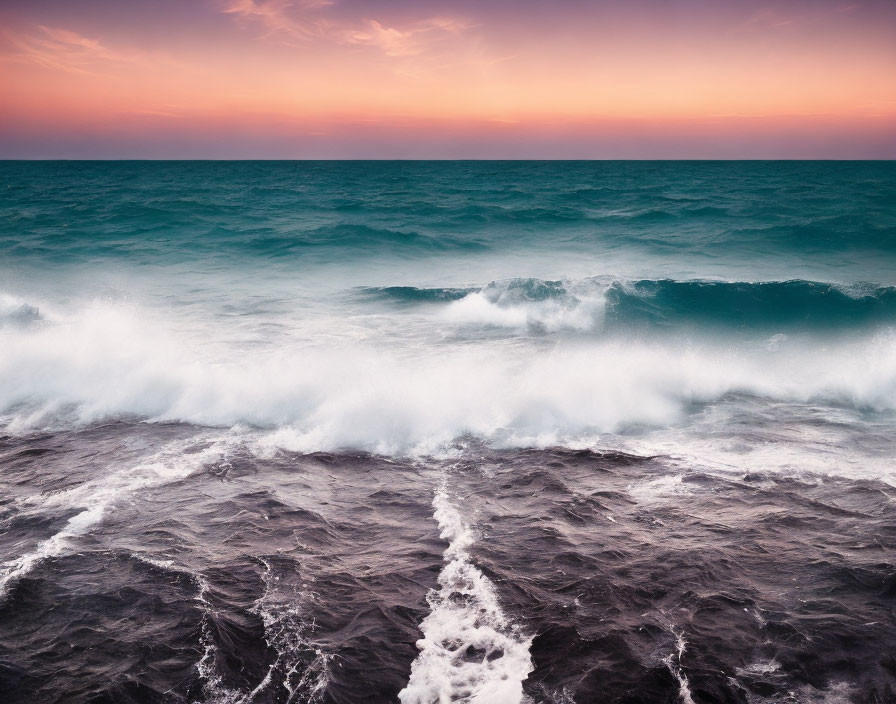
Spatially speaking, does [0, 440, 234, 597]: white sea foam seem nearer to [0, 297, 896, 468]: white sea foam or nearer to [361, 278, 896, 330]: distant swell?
[0, 297, 896, 468]: white sea foam

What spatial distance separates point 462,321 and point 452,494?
11107 millimetres

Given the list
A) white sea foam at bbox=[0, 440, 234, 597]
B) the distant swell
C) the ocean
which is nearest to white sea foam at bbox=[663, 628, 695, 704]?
the ocean

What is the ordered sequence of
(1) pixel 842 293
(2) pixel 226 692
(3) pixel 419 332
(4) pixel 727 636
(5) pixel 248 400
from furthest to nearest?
(1) pixel 842 293 → (3) pixel 419 332 → (5) pixel 248 400 → (4) pixel 727 636 → (2) pixel 226 692

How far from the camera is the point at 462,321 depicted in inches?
754

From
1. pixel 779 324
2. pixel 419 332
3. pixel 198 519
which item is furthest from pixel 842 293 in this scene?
pixel 198 519

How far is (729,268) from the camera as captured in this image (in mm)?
25922

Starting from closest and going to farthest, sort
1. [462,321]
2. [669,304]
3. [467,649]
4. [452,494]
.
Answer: [467,649]
[452,494]
[462,321]
[669,304]

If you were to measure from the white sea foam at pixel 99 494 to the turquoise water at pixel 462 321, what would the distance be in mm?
1556

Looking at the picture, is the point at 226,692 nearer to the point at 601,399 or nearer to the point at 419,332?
the point at 601,399

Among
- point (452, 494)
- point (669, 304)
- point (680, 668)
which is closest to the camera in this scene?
point (680, 668)

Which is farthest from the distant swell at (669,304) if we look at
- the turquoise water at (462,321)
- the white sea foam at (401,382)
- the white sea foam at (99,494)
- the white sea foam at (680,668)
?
the white sea foam at (680,668)

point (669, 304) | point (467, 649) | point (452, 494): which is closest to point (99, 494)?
point (452, 494)

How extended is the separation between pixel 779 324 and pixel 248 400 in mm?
16166

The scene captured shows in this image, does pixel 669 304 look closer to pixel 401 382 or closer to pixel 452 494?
pixel 401 382
